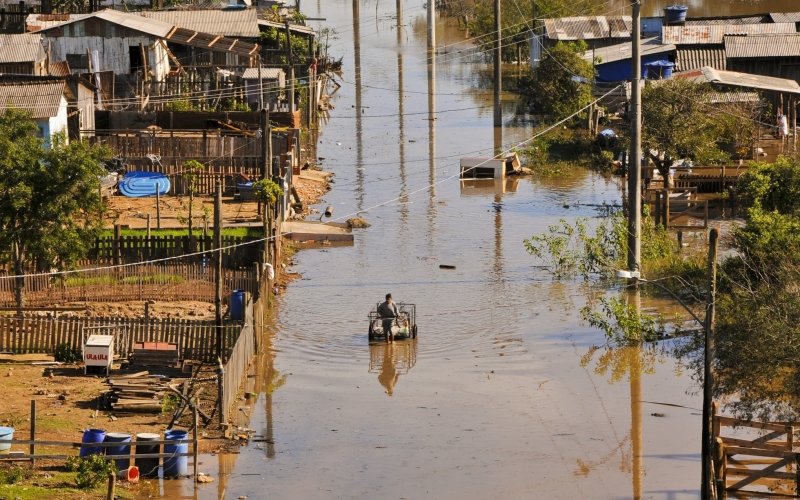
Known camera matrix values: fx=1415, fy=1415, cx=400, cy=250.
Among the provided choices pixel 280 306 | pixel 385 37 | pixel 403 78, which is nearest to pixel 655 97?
pixel 280 306

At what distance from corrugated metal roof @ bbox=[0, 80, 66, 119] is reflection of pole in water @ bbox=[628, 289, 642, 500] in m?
17.5

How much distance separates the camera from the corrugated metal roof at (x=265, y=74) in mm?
50216

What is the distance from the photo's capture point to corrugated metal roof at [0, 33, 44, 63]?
45938 mm

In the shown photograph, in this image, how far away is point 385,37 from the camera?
281 ft

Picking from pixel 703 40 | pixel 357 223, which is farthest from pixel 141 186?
pixel 703 40

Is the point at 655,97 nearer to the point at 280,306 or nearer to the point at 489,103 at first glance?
the point at 280,306

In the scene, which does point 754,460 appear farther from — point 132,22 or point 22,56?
point 132,22

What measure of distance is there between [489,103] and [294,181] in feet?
66.6

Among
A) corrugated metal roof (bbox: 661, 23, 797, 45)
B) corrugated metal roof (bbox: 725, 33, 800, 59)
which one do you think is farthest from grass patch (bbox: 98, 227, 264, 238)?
corrugated metal roof (bbox: 661, 23, 797, 45)

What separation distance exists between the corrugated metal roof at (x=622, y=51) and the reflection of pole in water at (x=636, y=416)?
25.0m

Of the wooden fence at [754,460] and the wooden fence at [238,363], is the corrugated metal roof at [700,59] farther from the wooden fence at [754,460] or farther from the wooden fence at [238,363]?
the wooden fence at [754,460]

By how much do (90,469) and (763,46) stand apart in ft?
127

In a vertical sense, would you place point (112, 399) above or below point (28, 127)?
below

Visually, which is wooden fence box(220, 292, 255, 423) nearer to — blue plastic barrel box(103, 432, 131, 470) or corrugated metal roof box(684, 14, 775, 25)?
blue plastic barrel box(103, 432, 131, 470)
